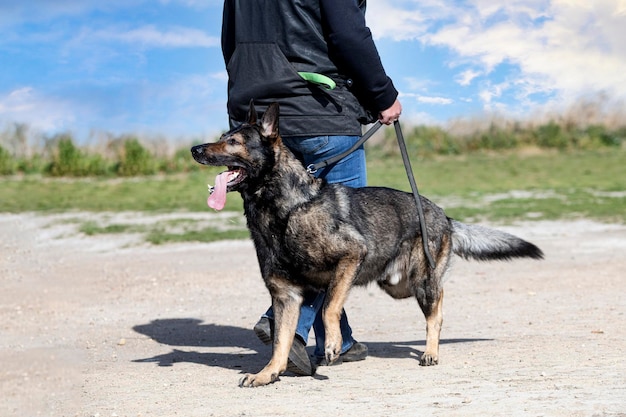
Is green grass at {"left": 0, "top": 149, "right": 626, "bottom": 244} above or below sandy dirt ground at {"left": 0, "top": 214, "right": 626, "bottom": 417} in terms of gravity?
above

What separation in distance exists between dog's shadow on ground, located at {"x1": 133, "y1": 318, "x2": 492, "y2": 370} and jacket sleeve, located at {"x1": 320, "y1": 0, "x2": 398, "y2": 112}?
1.95m

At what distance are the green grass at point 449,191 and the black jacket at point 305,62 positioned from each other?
8785 millimetres

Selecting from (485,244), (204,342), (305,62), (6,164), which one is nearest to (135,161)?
(6,164)

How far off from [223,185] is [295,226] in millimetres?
506

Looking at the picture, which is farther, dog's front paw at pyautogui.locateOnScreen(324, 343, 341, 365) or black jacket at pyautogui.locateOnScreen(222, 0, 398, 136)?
black jacket at pyautogui.locateOnScreen(222, 0, 398, 136)

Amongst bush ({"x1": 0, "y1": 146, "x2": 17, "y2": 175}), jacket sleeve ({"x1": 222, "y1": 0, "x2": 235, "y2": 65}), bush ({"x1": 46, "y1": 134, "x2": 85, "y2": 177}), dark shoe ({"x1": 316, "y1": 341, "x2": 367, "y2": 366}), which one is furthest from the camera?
bush ({"x1": 0, "y1": 146, "x2": 17, "y2": 175})

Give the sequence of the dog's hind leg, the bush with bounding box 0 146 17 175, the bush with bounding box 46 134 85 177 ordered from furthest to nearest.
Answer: the bush with bounding box 0 146 17 175, the bush with bounding box 46 134 85 177, the dog's hind leg

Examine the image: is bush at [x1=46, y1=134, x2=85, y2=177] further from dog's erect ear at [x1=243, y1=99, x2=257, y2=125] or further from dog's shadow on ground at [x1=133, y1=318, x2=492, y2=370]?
dog's erect ear at [x1=243, y1=99, x2=257, y2=125]

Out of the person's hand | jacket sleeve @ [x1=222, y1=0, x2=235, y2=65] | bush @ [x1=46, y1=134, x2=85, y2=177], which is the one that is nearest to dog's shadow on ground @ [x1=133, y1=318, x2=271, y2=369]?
the person's hand

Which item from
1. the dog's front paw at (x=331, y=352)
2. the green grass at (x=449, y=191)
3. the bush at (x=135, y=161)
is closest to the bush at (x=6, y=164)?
the green grass at (x=449, y=191)

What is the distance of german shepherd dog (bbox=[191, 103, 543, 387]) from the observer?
580 centimetres

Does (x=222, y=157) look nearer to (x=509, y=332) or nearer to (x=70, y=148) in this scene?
(x=509, y=332)

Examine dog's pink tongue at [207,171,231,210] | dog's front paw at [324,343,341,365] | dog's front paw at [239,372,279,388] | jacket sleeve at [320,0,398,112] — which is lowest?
dog's front paw at [239,372,279,388]

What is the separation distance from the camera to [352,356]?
6.76 m
